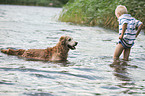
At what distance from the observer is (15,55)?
393 inches

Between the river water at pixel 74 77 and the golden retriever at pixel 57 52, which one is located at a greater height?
the golden retriever at pixel 57 52

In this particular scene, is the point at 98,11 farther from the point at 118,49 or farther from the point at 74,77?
the point at 74,77

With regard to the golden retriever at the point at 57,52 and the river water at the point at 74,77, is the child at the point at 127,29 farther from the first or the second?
the golden retriever at the point at 57,52

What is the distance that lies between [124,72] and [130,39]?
5.12 feet

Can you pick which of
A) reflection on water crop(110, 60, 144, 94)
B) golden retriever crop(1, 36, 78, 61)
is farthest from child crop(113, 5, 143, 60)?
golden retriever crop(1, 36, 78, 61)

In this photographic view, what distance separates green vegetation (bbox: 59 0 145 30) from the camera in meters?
18.8

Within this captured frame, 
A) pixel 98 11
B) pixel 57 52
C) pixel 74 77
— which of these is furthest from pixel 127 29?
pixel 98 11

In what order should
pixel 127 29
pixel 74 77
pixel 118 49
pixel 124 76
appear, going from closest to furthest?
pixel 74 77
pixel 124 76
pixel 127 29
pixel 118 49

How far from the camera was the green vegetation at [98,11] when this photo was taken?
1878 centimetres

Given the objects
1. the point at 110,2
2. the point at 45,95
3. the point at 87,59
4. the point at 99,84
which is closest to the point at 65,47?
the point at 87,59

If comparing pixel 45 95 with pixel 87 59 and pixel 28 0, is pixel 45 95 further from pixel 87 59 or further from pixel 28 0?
pixel 28 0

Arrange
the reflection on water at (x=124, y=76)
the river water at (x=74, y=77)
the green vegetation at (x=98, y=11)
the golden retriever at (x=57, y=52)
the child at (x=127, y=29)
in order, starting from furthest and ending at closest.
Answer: the green vegetation at (x=98, y=11) < the golden retriever at (x=57, y=52) < the child at (x=127, y=29) < the reflection on water at (x=124, y=76) < the river water at (x=74, y=77)

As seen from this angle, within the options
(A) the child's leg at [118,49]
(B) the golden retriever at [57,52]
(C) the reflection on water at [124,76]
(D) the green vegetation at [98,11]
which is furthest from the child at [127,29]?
(D) the green vegetation at [98,11]

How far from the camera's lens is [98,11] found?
2108 centimetres
